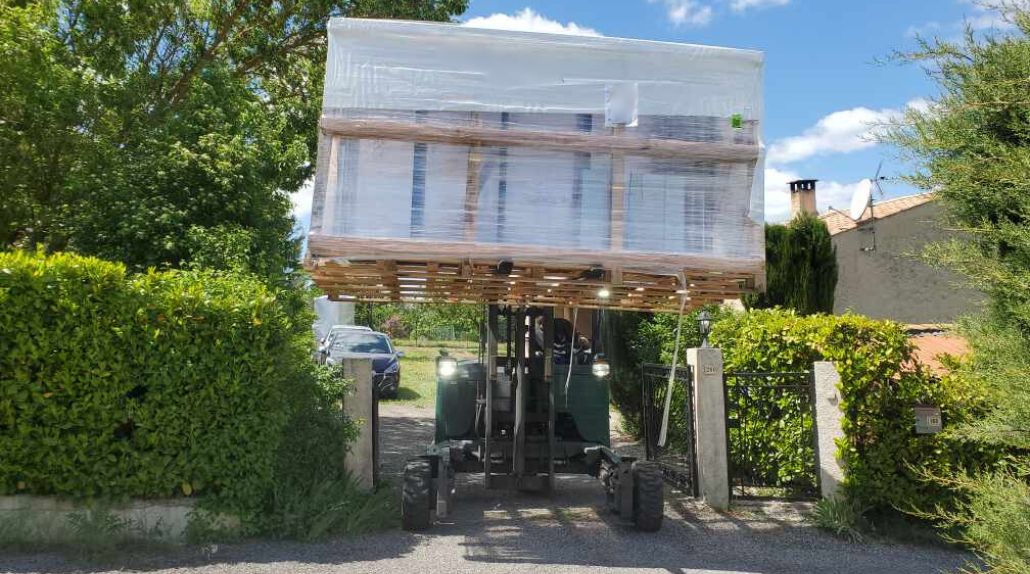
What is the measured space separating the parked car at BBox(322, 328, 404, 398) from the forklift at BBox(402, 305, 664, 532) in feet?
32.4

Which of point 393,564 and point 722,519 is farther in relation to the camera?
point 722,519

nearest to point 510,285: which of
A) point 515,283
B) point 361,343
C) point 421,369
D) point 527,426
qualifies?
point 515,283

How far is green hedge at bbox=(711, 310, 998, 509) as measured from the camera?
6.82 meters

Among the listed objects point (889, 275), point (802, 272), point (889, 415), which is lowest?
point (889, 415)

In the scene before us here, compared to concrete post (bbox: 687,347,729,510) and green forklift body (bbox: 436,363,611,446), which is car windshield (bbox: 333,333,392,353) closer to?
green forklift body (bbox: 436,363,611,446)

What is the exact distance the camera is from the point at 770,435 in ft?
26.7

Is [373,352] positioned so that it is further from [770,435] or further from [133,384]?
[133,384]

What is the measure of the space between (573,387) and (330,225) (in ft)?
12.1

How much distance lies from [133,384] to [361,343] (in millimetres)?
13409

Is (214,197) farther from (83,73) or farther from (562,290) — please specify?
(562,290)

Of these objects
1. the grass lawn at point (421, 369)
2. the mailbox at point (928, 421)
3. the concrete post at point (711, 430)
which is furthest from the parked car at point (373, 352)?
the mailbox at point (928, 421)

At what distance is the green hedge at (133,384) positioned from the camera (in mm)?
5586

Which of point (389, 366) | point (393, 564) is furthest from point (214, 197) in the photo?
point (389, 366)

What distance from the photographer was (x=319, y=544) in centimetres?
605
